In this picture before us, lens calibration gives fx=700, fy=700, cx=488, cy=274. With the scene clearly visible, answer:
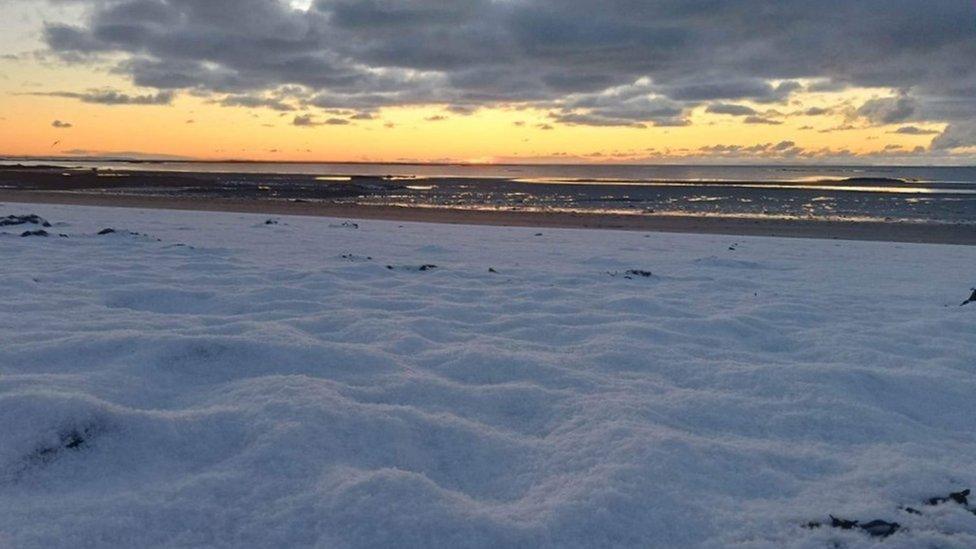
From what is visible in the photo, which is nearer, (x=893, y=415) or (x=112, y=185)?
(x=893, y=415)

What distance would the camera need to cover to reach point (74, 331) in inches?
187

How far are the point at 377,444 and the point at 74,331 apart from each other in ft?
8.91

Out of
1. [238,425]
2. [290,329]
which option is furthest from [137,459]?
[290,329]

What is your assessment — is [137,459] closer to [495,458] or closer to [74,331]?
[495,458]

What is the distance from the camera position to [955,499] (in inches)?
115

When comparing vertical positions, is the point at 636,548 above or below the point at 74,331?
below

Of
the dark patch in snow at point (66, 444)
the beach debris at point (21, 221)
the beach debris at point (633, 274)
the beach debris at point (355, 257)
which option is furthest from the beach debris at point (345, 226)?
the dark patch in snow at point (66, 444)

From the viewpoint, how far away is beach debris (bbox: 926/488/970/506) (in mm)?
2916

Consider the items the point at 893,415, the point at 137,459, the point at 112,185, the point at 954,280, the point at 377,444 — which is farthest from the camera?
→ the point at 112,185

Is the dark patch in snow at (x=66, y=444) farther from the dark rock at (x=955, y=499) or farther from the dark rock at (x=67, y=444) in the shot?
the dark rock at (x=955, y=499)

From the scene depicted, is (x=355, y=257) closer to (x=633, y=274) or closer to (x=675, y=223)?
(x=633, y=274)

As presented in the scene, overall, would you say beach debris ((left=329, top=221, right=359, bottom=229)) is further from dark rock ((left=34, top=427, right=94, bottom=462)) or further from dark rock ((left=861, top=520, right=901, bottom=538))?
dark rock ((left=861, top=520, right=901, bottom=538))

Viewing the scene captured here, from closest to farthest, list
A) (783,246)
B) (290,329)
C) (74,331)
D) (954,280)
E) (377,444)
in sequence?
(377,444), (74,331), (290,329), (954,280), (783,246)

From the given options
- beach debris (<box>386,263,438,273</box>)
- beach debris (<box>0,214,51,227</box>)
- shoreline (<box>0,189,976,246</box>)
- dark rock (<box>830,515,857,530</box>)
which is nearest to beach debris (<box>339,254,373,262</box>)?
beach debris (<box>386,263,438,273</box>)
